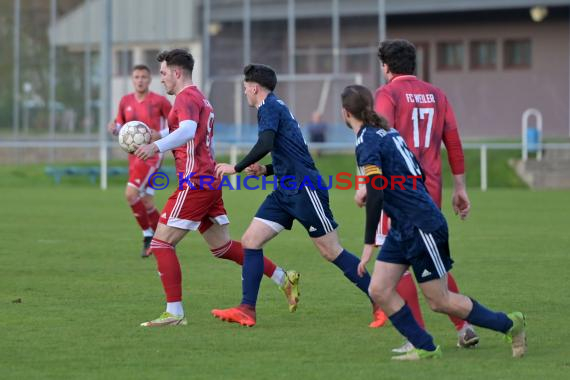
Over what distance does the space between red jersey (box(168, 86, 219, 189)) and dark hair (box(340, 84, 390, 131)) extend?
204cm

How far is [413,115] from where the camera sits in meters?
7.89

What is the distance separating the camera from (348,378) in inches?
261

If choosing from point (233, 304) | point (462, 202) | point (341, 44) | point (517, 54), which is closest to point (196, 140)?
point (233, 304)

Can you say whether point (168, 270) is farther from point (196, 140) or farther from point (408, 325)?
point (408, 325)

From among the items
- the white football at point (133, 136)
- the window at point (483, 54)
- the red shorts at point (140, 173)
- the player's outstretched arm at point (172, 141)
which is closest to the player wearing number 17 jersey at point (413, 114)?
the player's outstretched arm at point (172, 141)

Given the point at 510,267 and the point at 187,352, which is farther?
the point at 510,267

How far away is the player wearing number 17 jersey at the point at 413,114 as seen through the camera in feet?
25.7

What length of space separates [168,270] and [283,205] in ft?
3.22

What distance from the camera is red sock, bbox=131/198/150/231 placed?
45.8 ft

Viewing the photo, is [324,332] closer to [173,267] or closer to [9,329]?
[173,267]

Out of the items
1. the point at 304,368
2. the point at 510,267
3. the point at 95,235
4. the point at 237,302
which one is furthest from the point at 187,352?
the point at 95,235

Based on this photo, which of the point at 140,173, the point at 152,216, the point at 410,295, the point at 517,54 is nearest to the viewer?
the point at 410,295

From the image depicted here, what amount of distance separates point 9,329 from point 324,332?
2220 mm

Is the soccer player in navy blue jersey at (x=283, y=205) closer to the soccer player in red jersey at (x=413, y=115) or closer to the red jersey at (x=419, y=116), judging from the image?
the soccer player in red jersey at (x=413, y=115)
